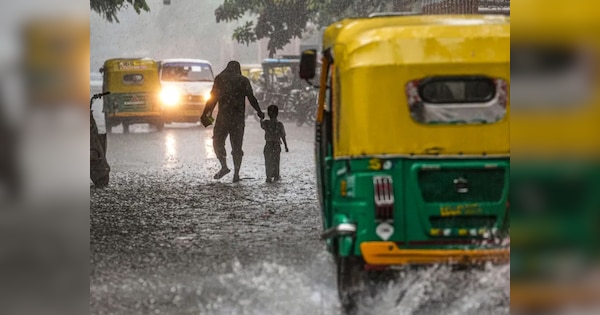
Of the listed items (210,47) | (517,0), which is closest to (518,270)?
(517,0)

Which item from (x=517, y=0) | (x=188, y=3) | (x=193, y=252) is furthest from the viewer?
(x=188, y=3)

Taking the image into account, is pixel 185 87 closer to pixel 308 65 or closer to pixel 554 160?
pixel 308 65

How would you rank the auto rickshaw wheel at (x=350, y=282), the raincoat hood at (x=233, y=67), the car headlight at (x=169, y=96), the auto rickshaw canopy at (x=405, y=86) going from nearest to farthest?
the auto rickshaw canopy at (x=405, y=86), the auto rickshaw wheel at (x=350, y=282), the raincoat hood at (x=233, y=67), the car headlight at (x=169, y=96)

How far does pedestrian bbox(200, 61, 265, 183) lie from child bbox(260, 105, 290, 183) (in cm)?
→ 14

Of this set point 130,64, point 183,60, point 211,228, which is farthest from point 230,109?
point 183,60

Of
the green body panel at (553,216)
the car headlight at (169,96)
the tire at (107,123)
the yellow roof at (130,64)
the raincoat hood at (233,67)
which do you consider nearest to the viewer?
the green body panel at (553,216)

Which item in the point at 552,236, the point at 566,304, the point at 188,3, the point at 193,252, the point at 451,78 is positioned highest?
the point at 188,3

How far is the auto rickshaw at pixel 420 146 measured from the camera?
5305 mm

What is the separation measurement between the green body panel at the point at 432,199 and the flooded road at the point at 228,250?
349 millimetres

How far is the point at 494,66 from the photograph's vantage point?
547 centimetres

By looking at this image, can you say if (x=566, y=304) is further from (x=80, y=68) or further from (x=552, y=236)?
(x=80, y=68)

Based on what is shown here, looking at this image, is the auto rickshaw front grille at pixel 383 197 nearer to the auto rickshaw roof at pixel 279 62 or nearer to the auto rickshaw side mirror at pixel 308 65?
the auto rickshaw side mirror at pixel 308 65

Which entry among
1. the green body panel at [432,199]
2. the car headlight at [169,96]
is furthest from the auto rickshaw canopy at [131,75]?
the green body panel at [432,199]

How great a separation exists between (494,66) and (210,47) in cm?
554
